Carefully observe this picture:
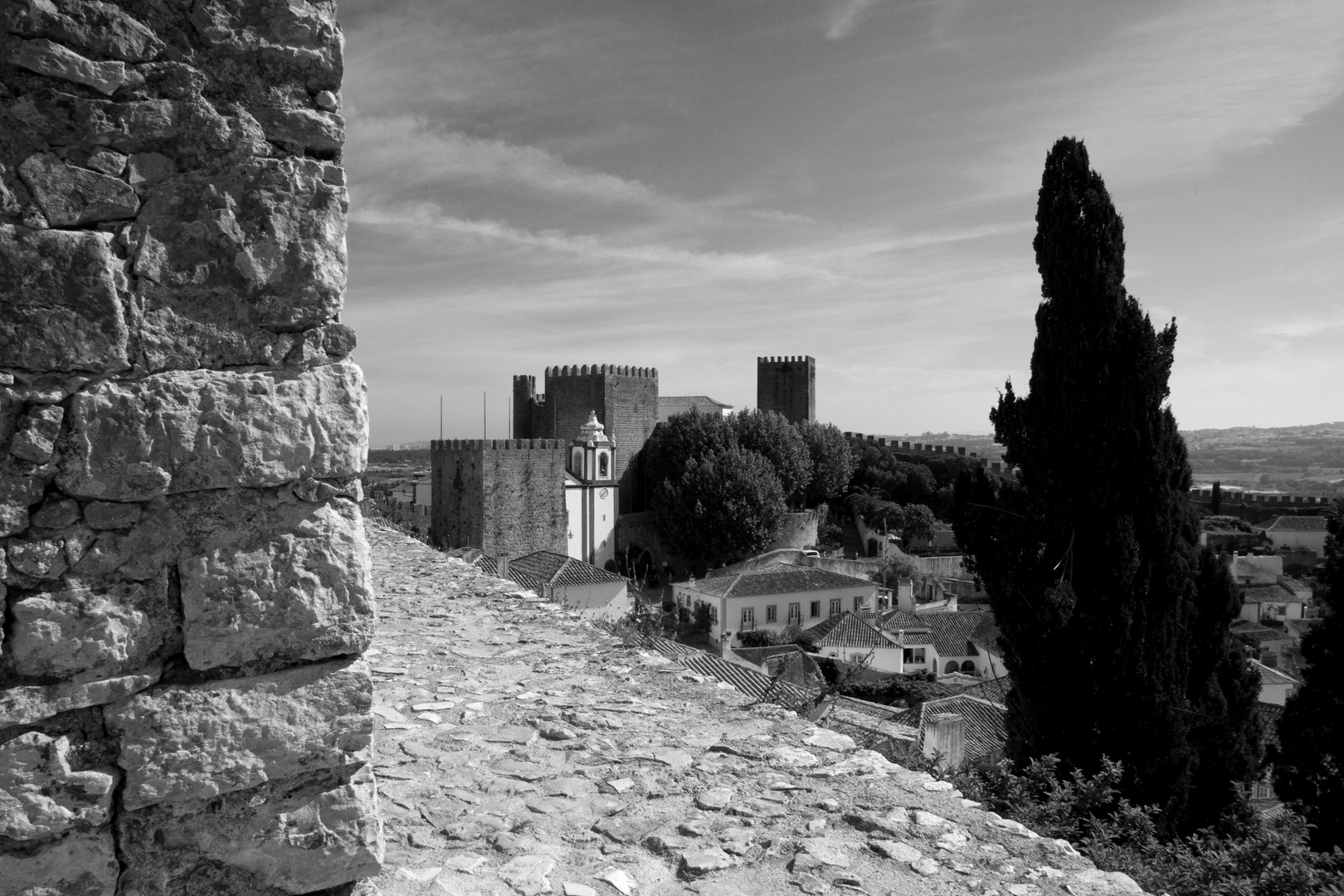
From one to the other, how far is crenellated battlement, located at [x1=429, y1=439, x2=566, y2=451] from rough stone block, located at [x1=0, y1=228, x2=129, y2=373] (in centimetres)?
2191

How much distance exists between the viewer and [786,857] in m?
2.38

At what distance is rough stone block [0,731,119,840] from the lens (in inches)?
55.9

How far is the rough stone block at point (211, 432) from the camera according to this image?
1440 mm

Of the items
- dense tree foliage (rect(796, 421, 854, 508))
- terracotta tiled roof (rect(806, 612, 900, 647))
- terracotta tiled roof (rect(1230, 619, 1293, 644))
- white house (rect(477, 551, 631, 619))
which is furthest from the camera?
dense tree foliage (rect(796, 421, 854, 508))

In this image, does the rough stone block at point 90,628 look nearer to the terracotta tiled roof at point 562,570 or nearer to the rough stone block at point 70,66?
the rough stone block at point 70,66

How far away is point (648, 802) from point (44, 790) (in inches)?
64.0

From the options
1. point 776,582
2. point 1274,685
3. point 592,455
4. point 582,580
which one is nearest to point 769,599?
point 776,582

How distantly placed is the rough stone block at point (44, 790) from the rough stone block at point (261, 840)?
0.07 m

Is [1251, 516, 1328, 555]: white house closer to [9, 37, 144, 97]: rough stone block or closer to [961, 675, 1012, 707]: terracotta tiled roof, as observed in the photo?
[961, 675, 1012, 707]: terracotta tiled roof

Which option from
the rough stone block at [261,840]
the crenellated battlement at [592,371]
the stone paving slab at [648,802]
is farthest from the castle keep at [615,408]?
the rough stone block at [261,840]

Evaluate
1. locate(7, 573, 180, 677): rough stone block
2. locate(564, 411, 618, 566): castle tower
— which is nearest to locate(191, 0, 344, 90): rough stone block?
locate(7, 573, 180, 677): rough stone block

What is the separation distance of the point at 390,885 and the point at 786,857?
1001 mm

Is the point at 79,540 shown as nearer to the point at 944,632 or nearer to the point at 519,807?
the point at 519,807

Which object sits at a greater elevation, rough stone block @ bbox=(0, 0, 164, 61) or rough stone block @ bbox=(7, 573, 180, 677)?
Answer: rough stone block @ bbox=(0, 0, 164, 61)
